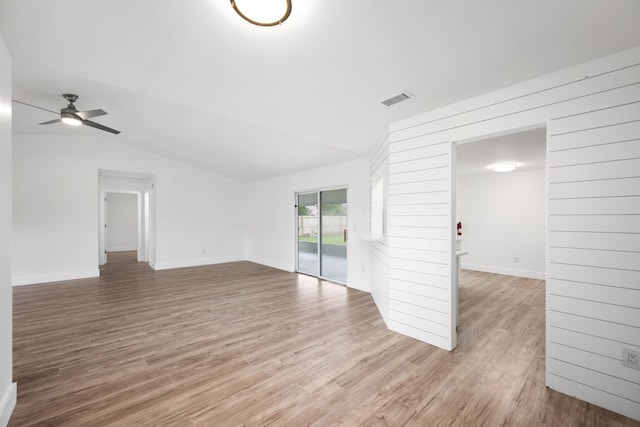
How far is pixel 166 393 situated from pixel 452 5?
11.5 feet

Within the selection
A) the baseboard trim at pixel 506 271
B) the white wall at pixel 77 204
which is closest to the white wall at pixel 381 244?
the baseboard trim at pixel 506 271

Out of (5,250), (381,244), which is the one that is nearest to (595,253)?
(381,244)

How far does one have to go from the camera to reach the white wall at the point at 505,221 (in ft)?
20.0

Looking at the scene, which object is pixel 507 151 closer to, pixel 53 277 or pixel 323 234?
pixel 323 234

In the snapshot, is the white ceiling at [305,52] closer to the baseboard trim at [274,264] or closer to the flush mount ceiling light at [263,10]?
the flush mount ceiling light at [263,10]

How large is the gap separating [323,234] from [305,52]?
14.3ft

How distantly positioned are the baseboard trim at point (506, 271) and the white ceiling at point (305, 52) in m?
5.29

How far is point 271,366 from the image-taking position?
2512 mm

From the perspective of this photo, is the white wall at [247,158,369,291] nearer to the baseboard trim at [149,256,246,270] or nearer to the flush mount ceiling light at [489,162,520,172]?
the baseboard trim at [149,256,246,270]

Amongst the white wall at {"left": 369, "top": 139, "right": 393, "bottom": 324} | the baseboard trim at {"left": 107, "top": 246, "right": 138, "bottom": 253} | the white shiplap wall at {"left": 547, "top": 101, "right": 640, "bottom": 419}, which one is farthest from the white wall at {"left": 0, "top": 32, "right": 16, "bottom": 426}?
the baseboard trim at {"left": 107, "top": 246, "right": 138, "bottom": 253}

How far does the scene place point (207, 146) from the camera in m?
5.68

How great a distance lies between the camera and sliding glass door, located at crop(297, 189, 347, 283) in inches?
228

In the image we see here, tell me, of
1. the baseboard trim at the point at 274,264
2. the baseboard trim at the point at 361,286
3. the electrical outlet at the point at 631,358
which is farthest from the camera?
→ the baseboard trim at the point at 274,264

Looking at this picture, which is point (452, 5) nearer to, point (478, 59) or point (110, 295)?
point (478, 59)
